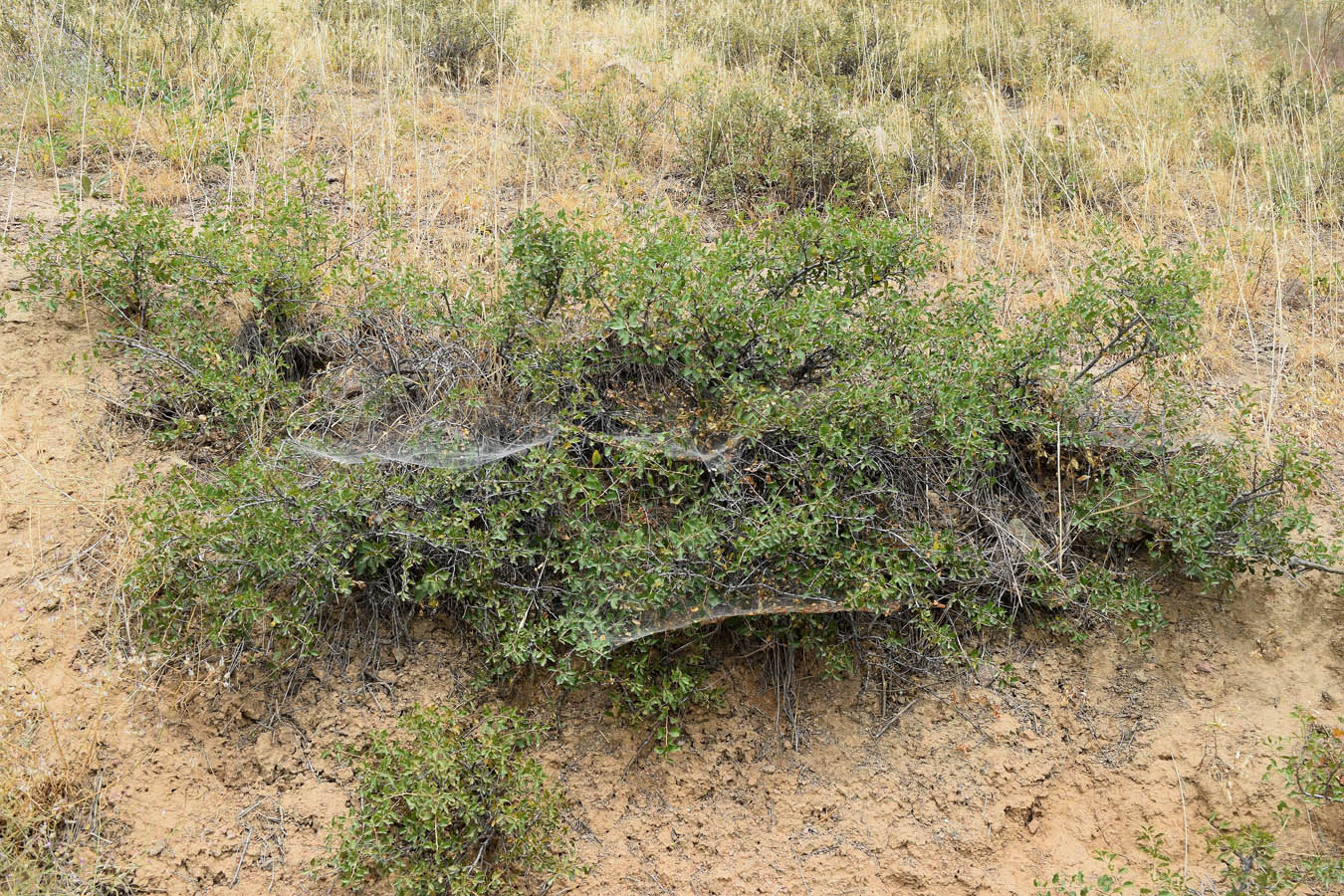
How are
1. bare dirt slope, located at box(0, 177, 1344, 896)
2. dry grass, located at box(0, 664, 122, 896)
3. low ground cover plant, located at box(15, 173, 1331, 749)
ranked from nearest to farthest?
dry grass, located at box(0, 664, 122, 896) → bare dirt slope, located at box(0, 177, 1344, 896) → low ground cover plant, located at box(15, 173, 1331, 749)

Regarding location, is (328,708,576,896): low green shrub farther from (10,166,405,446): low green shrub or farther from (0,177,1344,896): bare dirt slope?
(10,166,405,446): low green shrub

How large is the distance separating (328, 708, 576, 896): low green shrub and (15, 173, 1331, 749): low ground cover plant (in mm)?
384

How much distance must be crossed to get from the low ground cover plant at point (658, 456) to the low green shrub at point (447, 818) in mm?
384

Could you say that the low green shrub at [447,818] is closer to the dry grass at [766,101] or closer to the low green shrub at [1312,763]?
the dry grass at [766,101]

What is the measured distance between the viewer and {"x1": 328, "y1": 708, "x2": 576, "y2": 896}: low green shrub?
308 cm

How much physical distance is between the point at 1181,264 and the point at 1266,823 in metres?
2.22

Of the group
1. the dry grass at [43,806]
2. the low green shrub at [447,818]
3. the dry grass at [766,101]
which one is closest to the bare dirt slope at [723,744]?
the dry grass at [43,806]

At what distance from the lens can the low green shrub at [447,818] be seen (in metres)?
3.08

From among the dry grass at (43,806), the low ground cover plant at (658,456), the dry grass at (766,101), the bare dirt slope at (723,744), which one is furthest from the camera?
the dry grass at (766,101)

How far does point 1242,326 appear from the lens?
491cm

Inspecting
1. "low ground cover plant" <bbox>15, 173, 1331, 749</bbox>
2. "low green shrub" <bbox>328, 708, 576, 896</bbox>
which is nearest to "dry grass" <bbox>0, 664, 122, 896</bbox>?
"low ground cover plant" <bbox>15, 173, 1331, 749</bbox>

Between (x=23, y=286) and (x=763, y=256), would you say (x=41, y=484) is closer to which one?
(x=23, y=286)

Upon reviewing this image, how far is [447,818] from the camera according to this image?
3088mm

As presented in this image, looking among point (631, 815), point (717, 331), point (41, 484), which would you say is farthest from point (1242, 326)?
point (41, 484)
